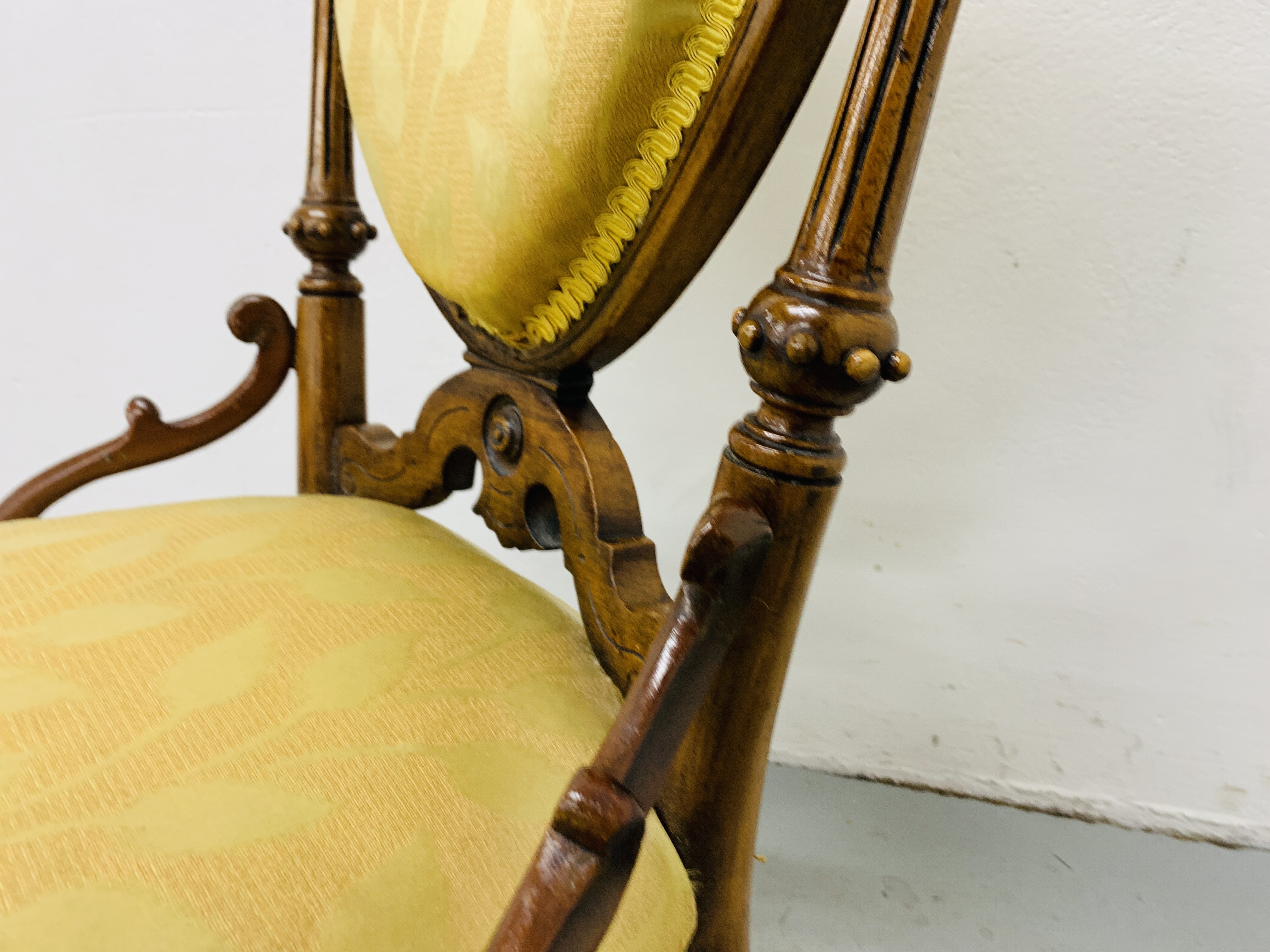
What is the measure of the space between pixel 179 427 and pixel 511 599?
33 centimetres

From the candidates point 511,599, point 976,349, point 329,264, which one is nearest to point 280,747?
point 511,599

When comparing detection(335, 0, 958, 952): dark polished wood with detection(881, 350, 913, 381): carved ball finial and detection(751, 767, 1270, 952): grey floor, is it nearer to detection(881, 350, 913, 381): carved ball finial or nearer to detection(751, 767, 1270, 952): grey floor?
detection(881, 350, 913, 381): carved ball finial

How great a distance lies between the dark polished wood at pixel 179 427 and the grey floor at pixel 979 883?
24.3 inches

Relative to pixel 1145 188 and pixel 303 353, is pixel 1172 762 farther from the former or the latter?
pixel 303 353

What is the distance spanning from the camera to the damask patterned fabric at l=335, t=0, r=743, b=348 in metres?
0.31

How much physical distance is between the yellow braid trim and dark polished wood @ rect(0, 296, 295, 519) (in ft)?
0.94

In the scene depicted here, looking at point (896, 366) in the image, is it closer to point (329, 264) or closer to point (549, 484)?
point (549, 484)

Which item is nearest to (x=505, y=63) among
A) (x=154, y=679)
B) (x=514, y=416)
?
(x=514, y=416)

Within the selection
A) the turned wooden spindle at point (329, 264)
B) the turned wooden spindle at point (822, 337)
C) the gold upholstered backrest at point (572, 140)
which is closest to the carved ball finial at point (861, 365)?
the turned wooden spindle at point (822, 337)

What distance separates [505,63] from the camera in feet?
1.18

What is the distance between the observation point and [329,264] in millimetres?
579

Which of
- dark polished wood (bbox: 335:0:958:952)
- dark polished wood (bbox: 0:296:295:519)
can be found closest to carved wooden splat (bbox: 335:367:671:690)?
dark polished wood (bbox: 335:0:958:952)

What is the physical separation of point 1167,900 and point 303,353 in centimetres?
91

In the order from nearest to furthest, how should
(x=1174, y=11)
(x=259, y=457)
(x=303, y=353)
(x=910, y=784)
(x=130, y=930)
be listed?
(x=130, y=930) → (x=303, y=353) → (x=1174, y=11) → (x=910, y=784) → (x=259, y=457)
